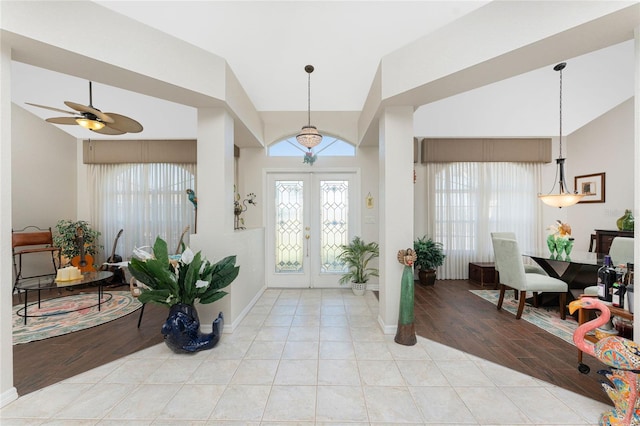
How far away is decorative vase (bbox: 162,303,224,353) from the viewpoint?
94.4 inches

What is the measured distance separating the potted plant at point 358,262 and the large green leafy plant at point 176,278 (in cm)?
241

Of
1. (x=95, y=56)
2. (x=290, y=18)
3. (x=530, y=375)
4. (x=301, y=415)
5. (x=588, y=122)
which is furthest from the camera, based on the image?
(x=588, y=122)

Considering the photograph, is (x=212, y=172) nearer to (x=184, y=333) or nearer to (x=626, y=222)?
(x=184, y=333)

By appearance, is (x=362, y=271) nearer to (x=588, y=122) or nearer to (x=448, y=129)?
(x=448, y=129)

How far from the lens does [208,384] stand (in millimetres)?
1998

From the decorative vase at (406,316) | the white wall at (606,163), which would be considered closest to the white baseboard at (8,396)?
the decorative vase at (406,316)

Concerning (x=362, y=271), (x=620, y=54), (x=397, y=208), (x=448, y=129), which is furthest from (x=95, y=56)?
(x=620, y=54)

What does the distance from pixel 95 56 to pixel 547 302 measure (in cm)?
566

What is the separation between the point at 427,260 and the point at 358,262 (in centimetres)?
135

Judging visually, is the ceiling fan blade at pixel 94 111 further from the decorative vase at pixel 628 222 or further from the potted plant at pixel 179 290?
the decorative vase at pixel 628 222

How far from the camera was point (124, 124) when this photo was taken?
2.90 metres

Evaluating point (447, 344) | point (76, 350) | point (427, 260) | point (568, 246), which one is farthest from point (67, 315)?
point (568, 246)

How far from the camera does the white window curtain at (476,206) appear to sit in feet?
17.1

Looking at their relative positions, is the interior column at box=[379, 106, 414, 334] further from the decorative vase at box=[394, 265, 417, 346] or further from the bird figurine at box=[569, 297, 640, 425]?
the bird figurine at box=[569, 297, 640, 425]
